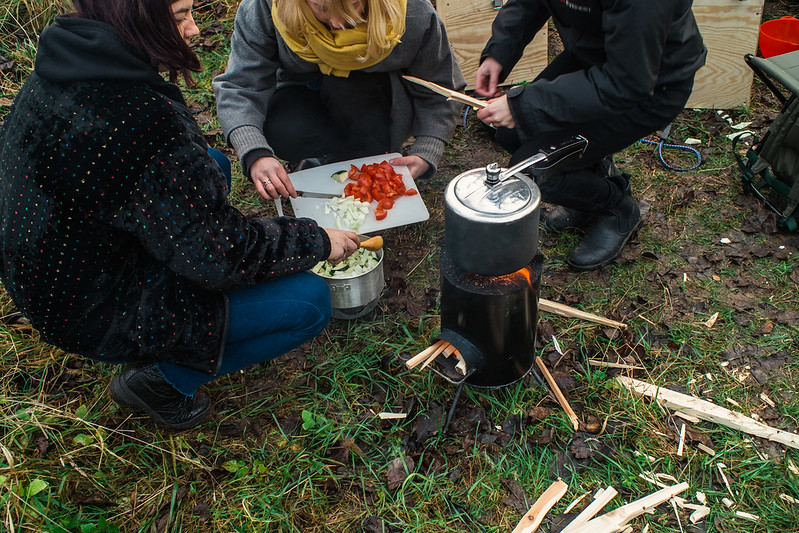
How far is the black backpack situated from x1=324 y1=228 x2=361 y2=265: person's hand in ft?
8.66

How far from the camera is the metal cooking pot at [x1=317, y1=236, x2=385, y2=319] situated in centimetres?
286

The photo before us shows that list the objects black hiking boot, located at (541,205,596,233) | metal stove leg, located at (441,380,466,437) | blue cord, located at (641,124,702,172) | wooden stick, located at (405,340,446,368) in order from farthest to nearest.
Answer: blue cord, located at (641,124,702,172) → black hiking boot, located at (541,205,596,233) → metal stove leg, located at (441,380,466,437) → wooden stick, located at (405,340,446,368)

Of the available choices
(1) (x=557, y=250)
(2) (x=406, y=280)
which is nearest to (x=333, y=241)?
(2) (x=406, y=280)

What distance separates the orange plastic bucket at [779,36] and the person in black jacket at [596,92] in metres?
2.07

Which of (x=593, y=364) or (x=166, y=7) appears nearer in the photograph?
(x=166, y=7)

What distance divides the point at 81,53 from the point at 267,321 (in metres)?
1.22

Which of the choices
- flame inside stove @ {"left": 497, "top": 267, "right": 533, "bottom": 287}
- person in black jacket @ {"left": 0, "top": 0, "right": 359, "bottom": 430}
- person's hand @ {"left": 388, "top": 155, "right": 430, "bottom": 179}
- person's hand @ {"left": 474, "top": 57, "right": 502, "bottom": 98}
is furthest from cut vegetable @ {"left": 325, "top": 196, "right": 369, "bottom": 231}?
flame inside stove @ {"left": 497, "top": 267, "right": 533, "bottom": 287}

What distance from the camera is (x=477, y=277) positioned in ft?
7.80

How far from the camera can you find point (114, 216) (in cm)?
192

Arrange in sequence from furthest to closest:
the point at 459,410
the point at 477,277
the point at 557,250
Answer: the point at 557,250
the point at 459,410
the point at 477,277

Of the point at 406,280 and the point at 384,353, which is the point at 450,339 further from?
the point at 406,280

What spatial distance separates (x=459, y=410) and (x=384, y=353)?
1.65 feet

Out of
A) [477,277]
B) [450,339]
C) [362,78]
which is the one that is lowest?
[450,339]

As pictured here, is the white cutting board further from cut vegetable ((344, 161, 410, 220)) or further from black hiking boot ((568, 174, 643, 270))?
black hiking boot ((568, 174, 643, 270))
